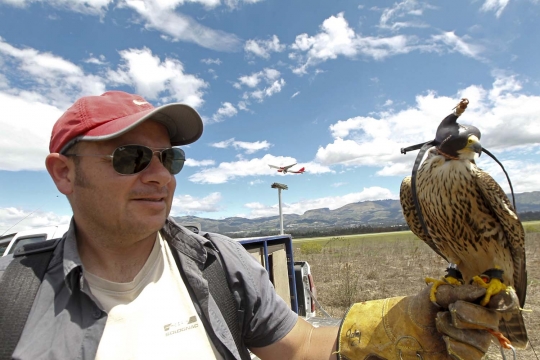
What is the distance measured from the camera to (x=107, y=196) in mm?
1487

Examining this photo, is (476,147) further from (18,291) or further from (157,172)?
(18,291)

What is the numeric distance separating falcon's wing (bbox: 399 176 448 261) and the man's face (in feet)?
6.95

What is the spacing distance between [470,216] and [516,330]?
2.86 ft

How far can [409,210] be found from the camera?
296 centimetres

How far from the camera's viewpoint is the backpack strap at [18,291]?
1198 millimetres

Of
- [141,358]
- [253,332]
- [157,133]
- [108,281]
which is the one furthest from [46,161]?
[253,332]

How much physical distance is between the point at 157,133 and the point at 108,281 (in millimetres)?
725

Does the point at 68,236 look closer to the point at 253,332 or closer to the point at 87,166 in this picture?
the point at 87,166

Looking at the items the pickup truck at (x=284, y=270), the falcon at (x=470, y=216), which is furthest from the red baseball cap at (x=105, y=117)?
the pickup truck at (x=284, y=270)

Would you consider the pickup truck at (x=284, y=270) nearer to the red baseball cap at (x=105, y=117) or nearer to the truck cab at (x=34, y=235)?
the truck cab at (x=34, y=235)

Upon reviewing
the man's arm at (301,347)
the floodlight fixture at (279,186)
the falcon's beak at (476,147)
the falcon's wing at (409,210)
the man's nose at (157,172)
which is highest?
the floodlight fixture at (279,186)

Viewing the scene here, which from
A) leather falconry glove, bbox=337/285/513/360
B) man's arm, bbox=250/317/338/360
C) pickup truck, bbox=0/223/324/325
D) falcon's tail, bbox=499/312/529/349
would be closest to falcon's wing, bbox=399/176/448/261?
falcon's tail, bbox=499/312/529/349

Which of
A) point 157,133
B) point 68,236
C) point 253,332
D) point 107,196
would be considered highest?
point 157,133

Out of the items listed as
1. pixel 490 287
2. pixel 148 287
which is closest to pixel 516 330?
pixel 490 287
